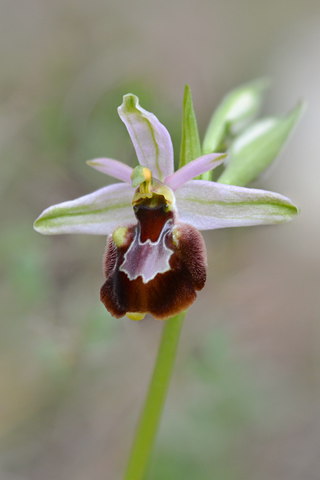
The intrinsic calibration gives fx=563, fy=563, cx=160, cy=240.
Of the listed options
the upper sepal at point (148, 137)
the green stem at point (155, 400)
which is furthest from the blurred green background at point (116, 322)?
the upper sepal at point (148, 137)

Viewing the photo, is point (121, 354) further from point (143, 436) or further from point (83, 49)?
point (83, 49)

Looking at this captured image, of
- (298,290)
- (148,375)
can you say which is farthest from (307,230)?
(148,375)

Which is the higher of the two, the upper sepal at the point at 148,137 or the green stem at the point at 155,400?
the upper sepal at the point at 148,137

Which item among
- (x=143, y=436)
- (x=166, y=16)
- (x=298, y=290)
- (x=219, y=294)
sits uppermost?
(x=166, y=16)

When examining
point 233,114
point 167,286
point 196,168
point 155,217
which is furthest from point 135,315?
point 233,114

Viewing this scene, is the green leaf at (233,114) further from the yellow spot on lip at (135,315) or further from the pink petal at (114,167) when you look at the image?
the yellow spot on lip at (135,315)

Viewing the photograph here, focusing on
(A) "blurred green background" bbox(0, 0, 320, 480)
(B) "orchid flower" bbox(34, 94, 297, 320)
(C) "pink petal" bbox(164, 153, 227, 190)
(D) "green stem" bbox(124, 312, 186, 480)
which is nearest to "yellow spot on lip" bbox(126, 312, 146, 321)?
(B) "orchid flower" bbox(34, 94, 297, 320)

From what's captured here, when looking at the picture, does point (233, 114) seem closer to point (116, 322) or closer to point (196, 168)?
point (196, 168)
